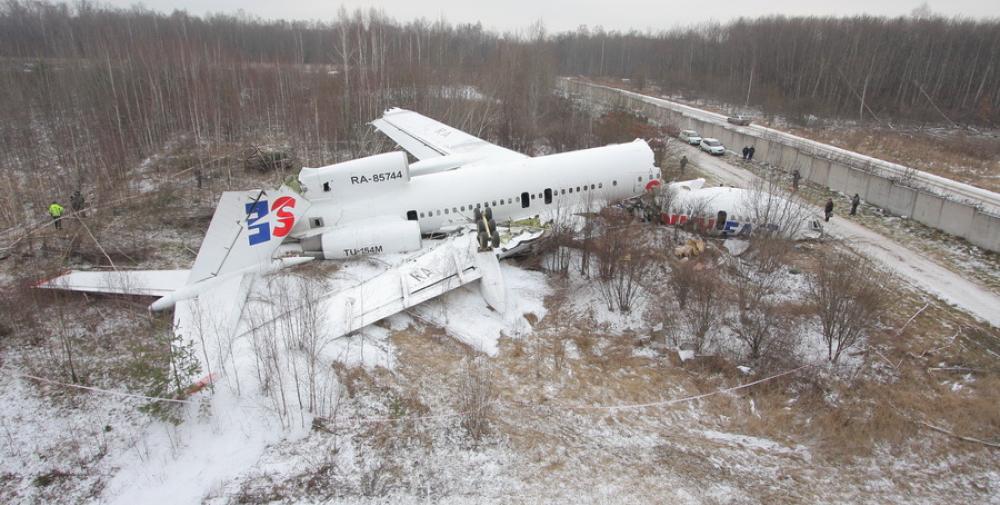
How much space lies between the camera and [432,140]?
98.2ft

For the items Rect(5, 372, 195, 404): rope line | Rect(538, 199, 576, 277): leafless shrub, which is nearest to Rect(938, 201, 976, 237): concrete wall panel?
Rect(538, 199, 576, 277): leafless shrub

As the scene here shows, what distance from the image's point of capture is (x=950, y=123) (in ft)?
197

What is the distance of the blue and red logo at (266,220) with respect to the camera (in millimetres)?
15836

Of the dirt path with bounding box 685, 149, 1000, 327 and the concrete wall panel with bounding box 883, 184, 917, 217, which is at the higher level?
the concrete wall panel with bounding box 883, 184, 917, 217

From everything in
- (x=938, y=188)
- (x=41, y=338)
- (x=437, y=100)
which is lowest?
(x=41, y=338)

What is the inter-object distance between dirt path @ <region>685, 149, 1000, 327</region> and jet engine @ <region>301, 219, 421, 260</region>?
2007 cm

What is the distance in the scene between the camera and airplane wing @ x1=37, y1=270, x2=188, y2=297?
1490cm

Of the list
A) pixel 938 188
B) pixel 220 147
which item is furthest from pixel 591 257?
pixel 220 147

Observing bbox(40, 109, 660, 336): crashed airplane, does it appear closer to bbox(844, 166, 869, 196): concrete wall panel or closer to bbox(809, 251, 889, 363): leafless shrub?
bbox(809, 251, 889, 363): leafless shrub

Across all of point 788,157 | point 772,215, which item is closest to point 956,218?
point 772,215

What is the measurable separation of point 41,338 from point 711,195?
2423 cm

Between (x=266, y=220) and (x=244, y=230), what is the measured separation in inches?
29.4

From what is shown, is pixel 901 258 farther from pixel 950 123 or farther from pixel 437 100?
pixel 950 123

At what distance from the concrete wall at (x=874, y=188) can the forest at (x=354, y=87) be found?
13778 millimetres
